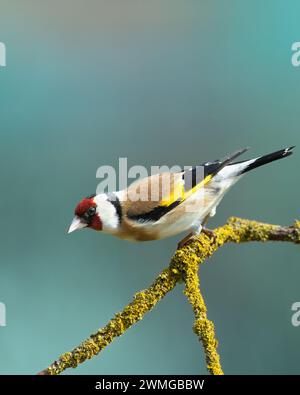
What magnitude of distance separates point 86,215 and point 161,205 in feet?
1.01

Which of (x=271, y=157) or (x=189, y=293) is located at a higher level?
(x=271, y=157)

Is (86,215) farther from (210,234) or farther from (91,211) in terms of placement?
(210,234)

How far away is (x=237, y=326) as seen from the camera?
3307 millimetres

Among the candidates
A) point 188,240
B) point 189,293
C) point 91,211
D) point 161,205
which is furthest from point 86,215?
point 189,293

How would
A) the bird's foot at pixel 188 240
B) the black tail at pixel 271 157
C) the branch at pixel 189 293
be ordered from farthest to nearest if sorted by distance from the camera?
the black tail at pixel 271 157 → the bird's foot at pixel 188 240 → the branch at pixel 189 293

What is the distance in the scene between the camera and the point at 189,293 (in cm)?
198

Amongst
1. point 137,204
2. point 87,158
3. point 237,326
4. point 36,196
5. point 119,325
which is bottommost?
point 119,325

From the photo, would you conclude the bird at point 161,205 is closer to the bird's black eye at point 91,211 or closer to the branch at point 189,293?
the bird's black eye at point 91,211

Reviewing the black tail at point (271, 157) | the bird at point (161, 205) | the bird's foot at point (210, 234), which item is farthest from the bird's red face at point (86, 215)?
the black tail at point (271, 157)

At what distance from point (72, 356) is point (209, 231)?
848 mm

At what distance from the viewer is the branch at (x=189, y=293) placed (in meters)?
1.75

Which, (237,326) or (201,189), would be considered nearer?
(201,189)
